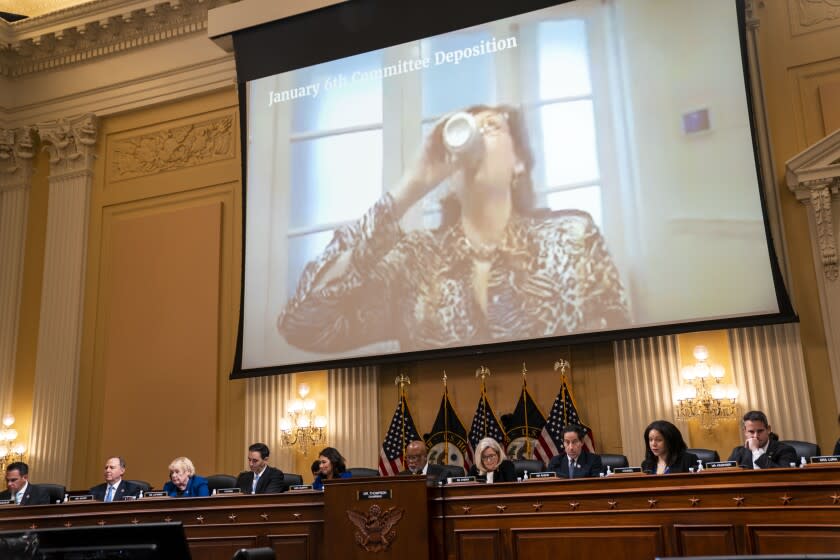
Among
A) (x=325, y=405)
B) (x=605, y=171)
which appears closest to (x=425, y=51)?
(x=605, y=171)

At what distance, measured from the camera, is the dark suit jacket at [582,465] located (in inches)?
267

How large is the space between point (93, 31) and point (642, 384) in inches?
337

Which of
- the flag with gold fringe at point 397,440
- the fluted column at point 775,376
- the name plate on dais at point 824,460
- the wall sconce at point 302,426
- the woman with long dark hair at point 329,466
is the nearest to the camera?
the name plate on dais at point 824,460

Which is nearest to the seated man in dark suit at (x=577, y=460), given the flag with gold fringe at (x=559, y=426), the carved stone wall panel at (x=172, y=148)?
the flag with gold fringe at (x=559, y=426)

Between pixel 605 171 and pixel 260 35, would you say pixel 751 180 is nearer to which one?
pixel 605 171

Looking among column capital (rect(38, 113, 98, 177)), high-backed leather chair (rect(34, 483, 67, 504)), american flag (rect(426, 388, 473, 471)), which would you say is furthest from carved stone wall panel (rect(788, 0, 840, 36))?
column capital (rect(38, 113, 98, 177))

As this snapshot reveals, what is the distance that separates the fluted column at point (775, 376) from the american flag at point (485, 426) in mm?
2267

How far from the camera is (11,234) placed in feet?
39.5

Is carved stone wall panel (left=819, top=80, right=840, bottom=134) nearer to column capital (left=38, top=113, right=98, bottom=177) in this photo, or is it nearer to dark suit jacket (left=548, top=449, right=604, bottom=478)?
dark suit jacket (left=548, top=449, right=604, bottom=478)

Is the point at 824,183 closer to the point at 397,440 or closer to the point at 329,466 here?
the point at 397,440

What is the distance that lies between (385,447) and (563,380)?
6.54ft

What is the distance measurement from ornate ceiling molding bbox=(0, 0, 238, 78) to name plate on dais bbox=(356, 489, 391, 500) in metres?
7.41

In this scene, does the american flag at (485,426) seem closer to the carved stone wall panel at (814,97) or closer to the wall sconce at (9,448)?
the carved stone wall panel at (814,97)

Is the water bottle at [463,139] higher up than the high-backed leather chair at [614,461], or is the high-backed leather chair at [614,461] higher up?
the water bottle at [463,139]
